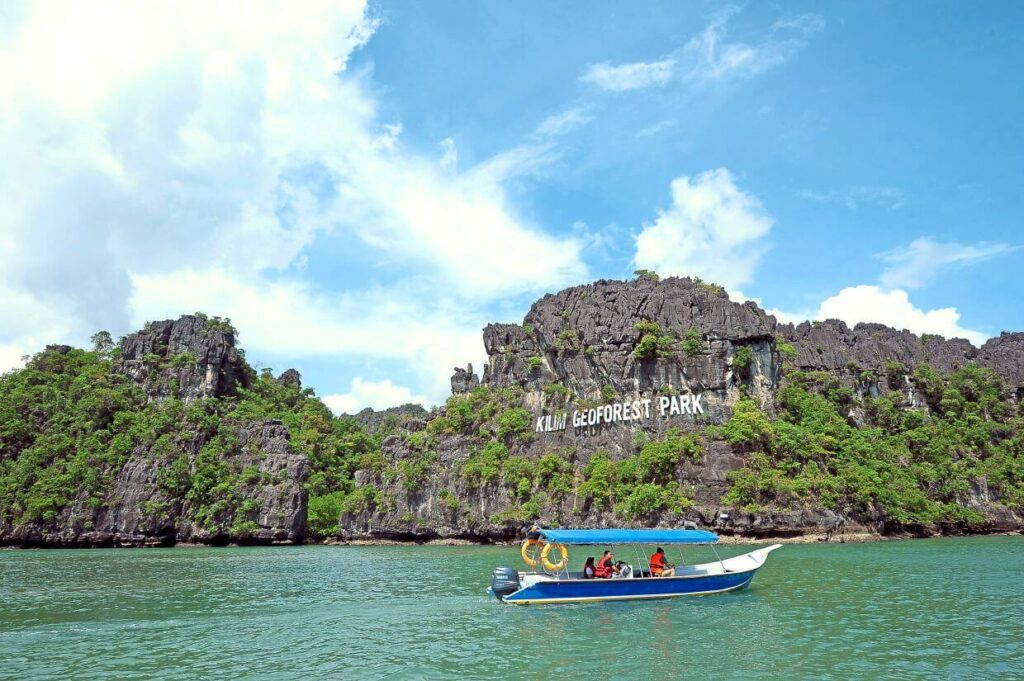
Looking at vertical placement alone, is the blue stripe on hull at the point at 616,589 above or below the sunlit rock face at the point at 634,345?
below

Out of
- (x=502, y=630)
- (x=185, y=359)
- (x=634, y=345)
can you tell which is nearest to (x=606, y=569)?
(x=502, y=630)

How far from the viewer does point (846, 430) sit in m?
76.4

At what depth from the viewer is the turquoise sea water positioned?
658 inches

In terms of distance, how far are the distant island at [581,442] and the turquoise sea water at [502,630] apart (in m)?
33.5

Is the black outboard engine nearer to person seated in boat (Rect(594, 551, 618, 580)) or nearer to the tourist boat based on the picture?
the tourist boat

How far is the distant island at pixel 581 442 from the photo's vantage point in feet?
223

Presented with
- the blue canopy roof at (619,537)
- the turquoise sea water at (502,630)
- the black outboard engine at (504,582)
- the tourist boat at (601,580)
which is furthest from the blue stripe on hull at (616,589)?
the blue canopy roof at (619,537)

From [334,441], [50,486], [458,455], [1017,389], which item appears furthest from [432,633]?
[1017,389]

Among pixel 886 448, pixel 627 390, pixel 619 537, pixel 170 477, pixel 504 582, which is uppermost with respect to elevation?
pixel 627 390

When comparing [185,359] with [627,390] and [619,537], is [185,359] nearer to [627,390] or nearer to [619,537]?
[627,390]

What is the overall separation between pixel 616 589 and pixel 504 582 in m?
4.39

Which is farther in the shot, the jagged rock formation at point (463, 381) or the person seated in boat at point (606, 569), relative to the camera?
the jagged rock formation at point (463, 381)

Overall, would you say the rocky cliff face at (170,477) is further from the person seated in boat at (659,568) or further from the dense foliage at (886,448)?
the person seated in boat at (659,568)

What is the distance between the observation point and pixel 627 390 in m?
81.6
